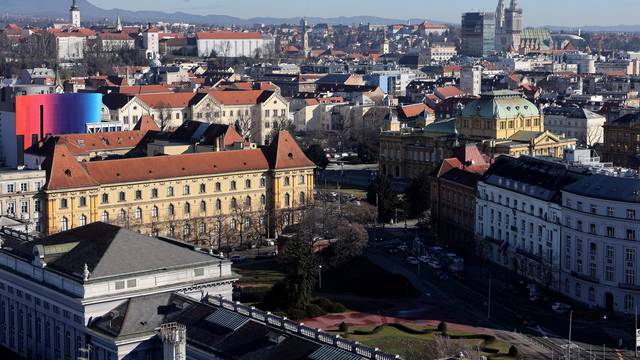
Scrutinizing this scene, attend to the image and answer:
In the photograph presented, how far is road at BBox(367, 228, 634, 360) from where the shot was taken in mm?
50500

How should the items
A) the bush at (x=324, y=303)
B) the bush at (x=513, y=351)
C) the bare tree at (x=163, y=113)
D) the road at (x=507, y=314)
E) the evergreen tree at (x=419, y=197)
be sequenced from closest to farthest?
the bush at (x=513, y=351), the road at (x=507, y=314), the bush at (x=324, y=303), the evergreen tree at (x=419, y=197), the bare tree at (x=163, y=113)

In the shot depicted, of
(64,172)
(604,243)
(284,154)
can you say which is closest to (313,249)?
(284,154)

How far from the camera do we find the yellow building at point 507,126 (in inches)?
3693

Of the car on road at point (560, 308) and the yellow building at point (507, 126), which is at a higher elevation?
the yellow building at point (507, 126)

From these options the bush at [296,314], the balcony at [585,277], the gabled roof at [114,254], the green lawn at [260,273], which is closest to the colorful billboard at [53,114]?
the green lawn at [260,273]

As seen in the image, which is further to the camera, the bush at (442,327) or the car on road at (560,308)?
the car on road at (560,308)

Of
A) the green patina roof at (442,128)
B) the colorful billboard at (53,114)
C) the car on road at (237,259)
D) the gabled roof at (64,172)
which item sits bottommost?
the car on road at (237,259)

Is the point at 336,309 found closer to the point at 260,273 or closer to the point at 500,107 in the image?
the point at 260,273

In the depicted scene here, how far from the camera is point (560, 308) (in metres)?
56.9

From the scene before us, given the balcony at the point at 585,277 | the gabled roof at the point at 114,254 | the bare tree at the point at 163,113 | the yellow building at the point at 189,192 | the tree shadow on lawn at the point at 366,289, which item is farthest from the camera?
the bare tree at the point at 163,113

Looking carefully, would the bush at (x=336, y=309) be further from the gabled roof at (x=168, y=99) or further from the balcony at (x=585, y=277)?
the gabled roof at (x=168, y=99)

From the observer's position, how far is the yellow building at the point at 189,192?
69125mm

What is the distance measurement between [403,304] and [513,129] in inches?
1660

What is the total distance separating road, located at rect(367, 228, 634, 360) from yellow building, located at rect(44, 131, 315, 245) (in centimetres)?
1099
